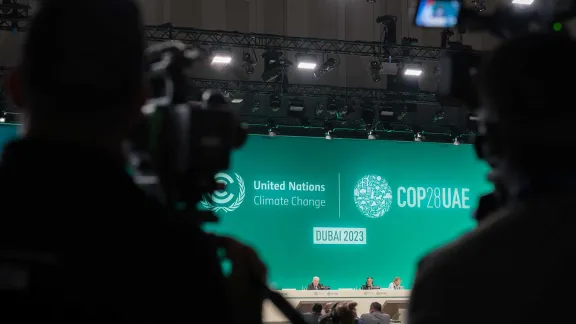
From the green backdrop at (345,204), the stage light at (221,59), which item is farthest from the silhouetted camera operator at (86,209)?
the green backdrop at (345,204)

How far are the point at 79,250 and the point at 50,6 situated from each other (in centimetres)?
30

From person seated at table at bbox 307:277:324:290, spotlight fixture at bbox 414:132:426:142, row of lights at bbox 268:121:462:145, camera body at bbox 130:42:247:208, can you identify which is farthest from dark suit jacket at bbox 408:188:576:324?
spotlight fixture at bbox 414:132:426:142

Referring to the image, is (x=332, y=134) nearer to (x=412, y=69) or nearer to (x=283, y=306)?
(x=412, y=69)

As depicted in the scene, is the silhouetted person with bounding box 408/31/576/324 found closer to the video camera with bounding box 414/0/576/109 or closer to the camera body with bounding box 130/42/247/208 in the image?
the camera body with bounding box 130/42/247/208

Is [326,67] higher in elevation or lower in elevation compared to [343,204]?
higher

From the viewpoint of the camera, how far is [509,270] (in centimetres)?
102

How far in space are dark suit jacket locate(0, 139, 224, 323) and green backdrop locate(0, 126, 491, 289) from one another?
11695 mm

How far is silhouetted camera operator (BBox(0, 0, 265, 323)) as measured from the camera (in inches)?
34.0

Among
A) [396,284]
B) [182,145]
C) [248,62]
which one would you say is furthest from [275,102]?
[182,145]

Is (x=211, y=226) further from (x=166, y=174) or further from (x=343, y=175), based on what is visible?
(x=166, y=174)

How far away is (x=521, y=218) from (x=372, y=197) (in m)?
12.6

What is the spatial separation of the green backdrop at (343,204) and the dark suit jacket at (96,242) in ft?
38.4

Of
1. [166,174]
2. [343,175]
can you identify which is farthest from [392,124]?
[166,174]

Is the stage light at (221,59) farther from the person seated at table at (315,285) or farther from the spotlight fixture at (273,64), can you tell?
the person seated at table at (315,285)
